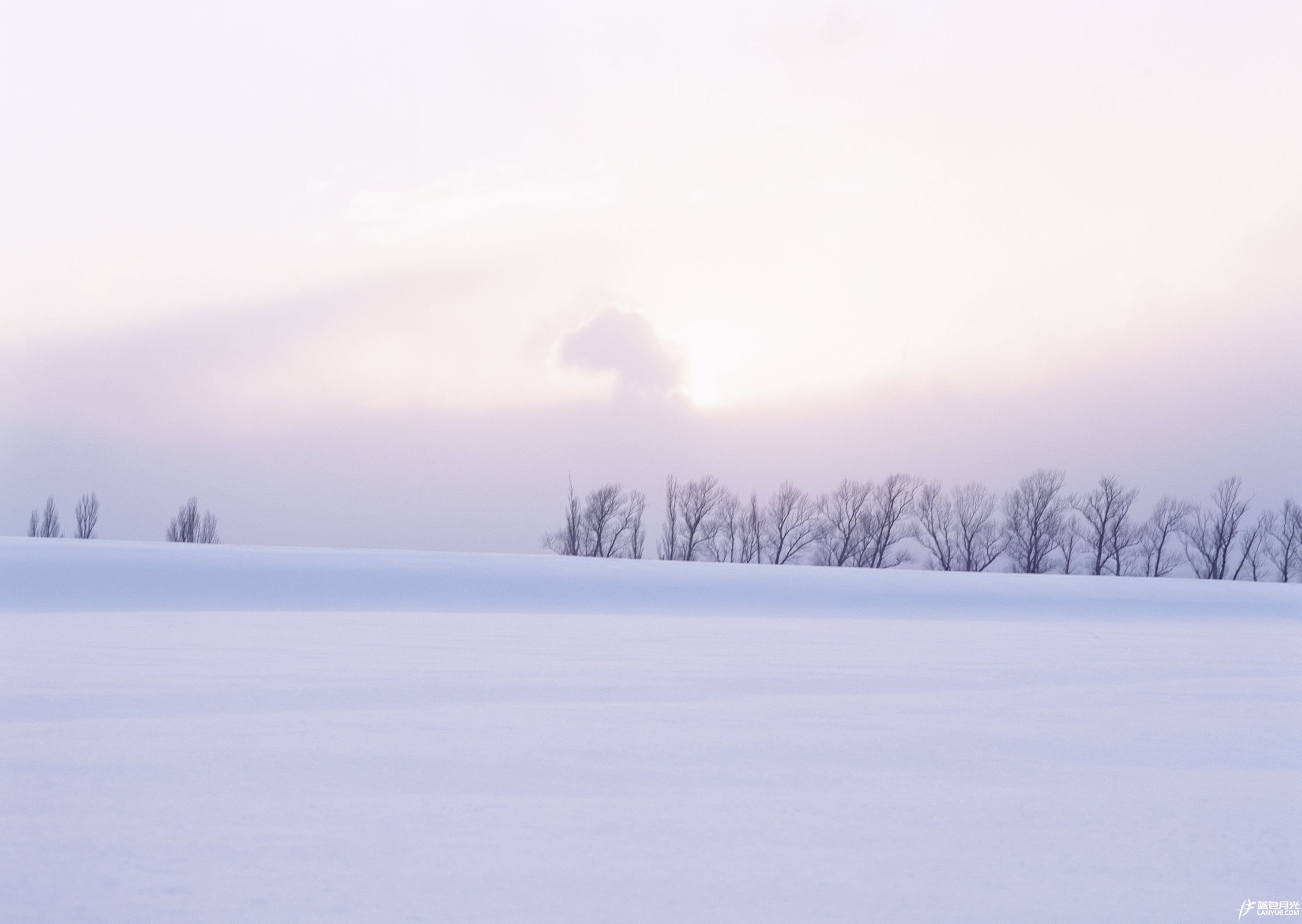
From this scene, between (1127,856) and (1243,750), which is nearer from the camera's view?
(1127,856)

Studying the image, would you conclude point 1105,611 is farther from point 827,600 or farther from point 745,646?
point 745,646

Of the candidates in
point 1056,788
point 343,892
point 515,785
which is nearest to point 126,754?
point 515,785

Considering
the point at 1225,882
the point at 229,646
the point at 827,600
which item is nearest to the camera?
the point at 1225,882

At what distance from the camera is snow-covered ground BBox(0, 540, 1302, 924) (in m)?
2.05

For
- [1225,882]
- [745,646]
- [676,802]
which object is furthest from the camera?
[745,646]

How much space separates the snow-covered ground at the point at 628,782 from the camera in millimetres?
2047

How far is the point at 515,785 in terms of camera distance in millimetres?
2859

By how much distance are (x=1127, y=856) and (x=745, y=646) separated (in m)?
5.48

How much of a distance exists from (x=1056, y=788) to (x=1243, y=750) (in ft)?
3.91

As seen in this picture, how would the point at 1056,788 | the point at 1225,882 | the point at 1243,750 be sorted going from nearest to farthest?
the point at 1225,882, the point at 1056,788, the point at 1243,750

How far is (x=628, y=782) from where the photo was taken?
294cm

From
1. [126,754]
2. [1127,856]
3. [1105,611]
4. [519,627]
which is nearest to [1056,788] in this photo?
[1127,856]

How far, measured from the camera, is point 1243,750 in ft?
12.2

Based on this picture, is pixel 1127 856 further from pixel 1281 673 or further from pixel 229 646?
pixel 229 646
